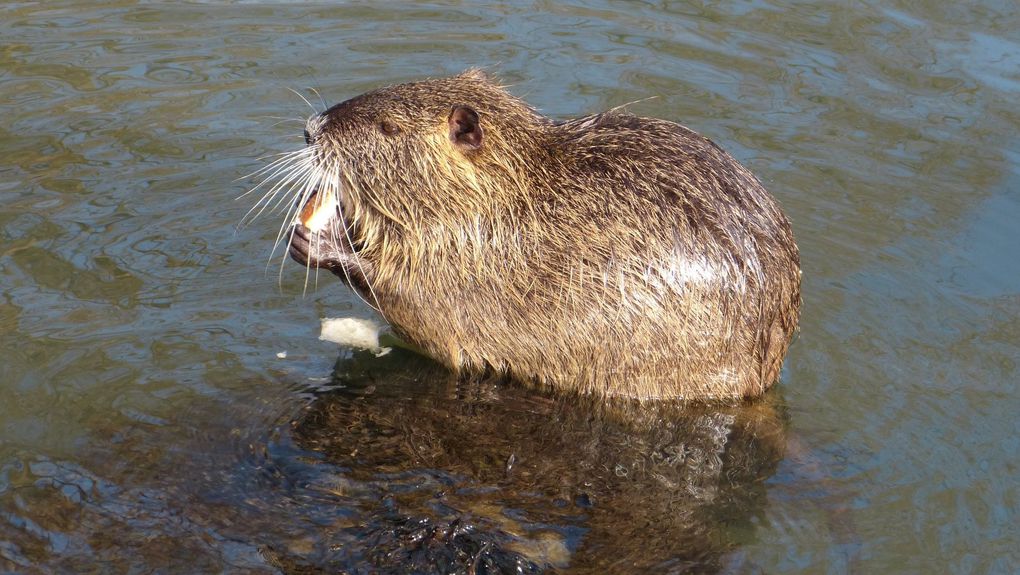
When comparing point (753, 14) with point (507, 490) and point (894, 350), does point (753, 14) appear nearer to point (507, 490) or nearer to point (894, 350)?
point (894, 350)

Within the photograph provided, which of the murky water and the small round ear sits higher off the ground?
the small round ear

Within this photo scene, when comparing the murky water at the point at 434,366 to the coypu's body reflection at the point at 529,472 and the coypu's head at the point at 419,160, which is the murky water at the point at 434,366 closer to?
the coypu's body reflection at the point at 529,472

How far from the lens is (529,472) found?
407 centimetres

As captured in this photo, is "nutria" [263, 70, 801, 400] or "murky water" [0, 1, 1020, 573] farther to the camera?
"nutria" [263, 70, 801, 400]

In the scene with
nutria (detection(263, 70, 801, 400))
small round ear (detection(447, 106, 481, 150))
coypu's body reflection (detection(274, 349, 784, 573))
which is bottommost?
coypu's body reflection (detection(274, 349, 784, 573))

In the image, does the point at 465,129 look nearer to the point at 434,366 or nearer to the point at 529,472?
the point at 434,366

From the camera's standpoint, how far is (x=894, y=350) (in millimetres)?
4895

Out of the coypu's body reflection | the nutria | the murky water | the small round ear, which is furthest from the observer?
the small round ear

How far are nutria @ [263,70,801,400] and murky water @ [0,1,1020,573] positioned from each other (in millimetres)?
207

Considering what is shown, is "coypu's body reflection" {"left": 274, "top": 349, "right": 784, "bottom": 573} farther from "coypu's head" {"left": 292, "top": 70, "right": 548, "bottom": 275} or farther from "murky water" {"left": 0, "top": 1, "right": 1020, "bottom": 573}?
"coypu's head" {"left": 292, "top": 70, "right": 548, "bottom": 275}

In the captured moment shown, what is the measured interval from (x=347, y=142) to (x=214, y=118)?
2316mm

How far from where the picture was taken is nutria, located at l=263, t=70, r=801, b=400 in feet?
13.9

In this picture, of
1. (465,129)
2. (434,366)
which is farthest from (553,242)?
(434,366)

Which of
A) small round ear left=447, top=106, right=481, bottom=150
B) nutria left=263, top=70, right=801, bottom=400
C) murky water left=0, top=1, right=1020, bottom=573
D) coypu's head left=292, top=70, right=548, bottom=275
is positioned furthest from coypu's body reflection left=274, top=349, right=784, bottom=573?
small round ear left=447, top=106, right=481, bottom=150
